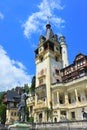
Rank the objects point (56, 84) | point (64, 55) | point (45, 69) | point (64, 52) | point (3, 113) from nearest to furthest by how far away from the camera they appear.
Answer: point (56, 84) < point (45, 69) < point (64, 55) < point (64, 52) < point (3, 113)

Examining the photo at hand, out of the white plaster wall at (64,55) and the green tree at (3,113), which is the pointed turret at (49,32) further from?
the green tree at (3,113)

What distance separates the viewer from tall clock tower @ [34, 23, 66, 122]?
54.8 m

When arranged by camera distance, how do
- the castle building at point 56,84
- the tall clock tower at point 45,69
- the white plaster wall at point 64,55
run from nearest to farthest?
the castle building at point 56,84 → the tall clock tower at point 45,69 → the white plaster wall at point 64,55

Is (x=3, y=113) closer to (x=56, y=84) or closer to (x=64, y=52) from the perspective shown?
(x=56, y=84)

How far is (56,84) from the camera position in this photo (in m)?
53.2

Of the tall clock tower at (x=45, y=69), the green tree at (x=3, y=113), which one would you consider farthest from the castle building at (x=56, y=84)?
the green tree at (x=3, y=113)

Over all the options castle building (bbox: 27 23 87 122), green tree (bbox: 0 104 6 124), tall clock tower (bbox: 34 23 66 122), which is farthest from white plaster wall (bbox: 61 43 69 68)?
green tree (bbox: 0 104 6 124)

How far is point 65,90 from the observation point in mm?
52406

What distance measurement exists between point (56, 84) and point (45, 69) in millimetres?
7852

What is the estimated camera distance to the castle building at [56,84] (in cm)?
4922

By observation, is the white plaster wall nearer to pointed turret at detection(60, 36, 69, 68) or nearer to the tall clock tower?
pointed turret at detection(60, 36, 69, 68)

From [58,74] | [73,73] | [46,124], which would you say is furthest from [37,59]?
[46,124]

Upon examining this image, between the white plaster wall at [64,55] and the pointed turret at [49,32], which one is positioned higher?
the pointed turret at [49,32]

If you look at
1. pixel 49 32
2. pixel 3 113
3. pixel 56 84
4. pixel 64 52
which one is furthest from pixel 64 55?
pixel 3 113
